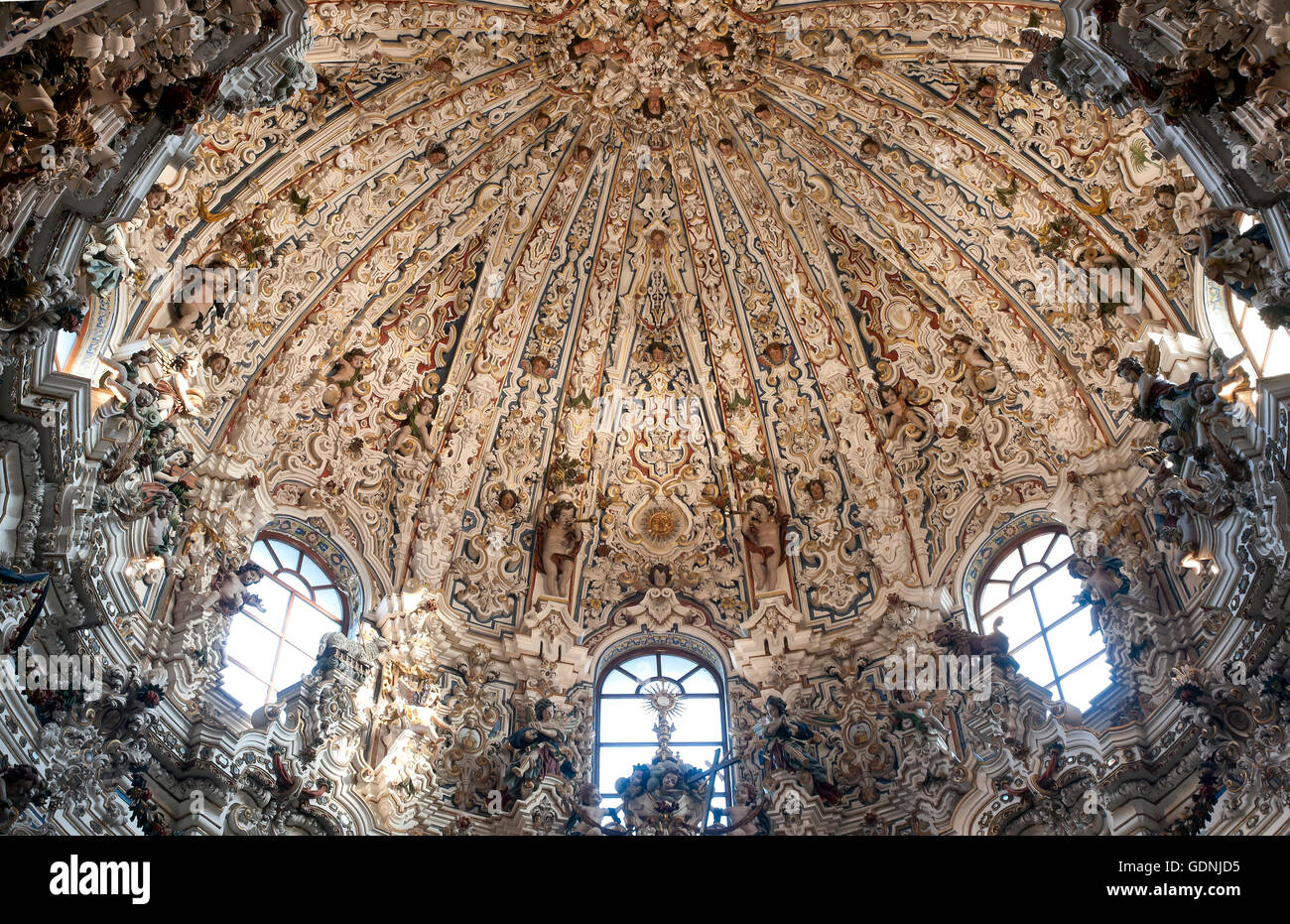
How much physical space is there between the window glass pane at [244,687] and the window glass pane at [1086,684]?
853 centimetres

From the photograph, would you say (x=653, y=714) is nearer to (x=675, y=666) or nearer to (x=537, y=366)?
(x=675, y=666)

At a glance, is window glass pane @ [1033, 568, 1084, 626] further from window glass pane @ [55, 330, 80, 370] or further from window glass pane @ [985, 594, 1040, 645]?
window glass pane @ [55, 330, 80, 370]

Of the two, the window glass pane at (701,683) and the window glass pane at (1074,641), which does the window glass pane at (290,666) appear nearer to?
the window glass pane at (701,683)

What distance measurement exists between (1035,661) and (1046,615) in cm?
58

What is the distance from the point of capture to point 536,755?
48.8 feet

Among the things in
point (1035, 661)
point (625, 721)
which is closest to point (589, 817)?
point (625, 721)

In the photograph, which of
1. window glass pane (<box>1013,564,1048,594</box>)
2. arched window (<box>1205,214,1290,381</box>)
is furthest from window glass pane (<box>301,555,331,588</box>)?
arched window (<box>1205,214,1290,381</box>)

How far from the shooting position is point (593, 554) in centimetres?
1775

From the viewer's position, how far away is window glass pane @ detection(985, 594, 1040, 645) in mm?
15484

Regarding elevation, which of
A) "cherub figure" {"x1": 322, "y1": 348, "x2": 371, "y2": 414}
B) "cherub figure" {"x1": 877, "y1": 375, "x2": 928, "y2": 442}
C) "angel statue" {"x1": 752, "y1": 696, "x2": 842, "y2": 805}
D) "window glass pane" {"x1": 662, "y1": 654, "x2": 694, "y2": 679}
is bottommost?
"angel statue" {"x1": 752, "y1": 696, "x2": 842, "y2": 805}

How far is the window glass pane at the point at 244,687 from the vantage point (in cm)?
1410

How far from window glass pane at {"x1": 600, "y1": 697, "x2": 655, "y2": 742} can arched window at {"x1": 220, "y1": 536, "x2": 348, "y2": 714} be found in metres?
3.31

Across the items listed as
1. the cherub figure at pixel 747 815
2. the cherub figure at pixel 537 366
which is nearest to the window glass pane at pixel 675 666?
the cherub figure at pixel 747 815
